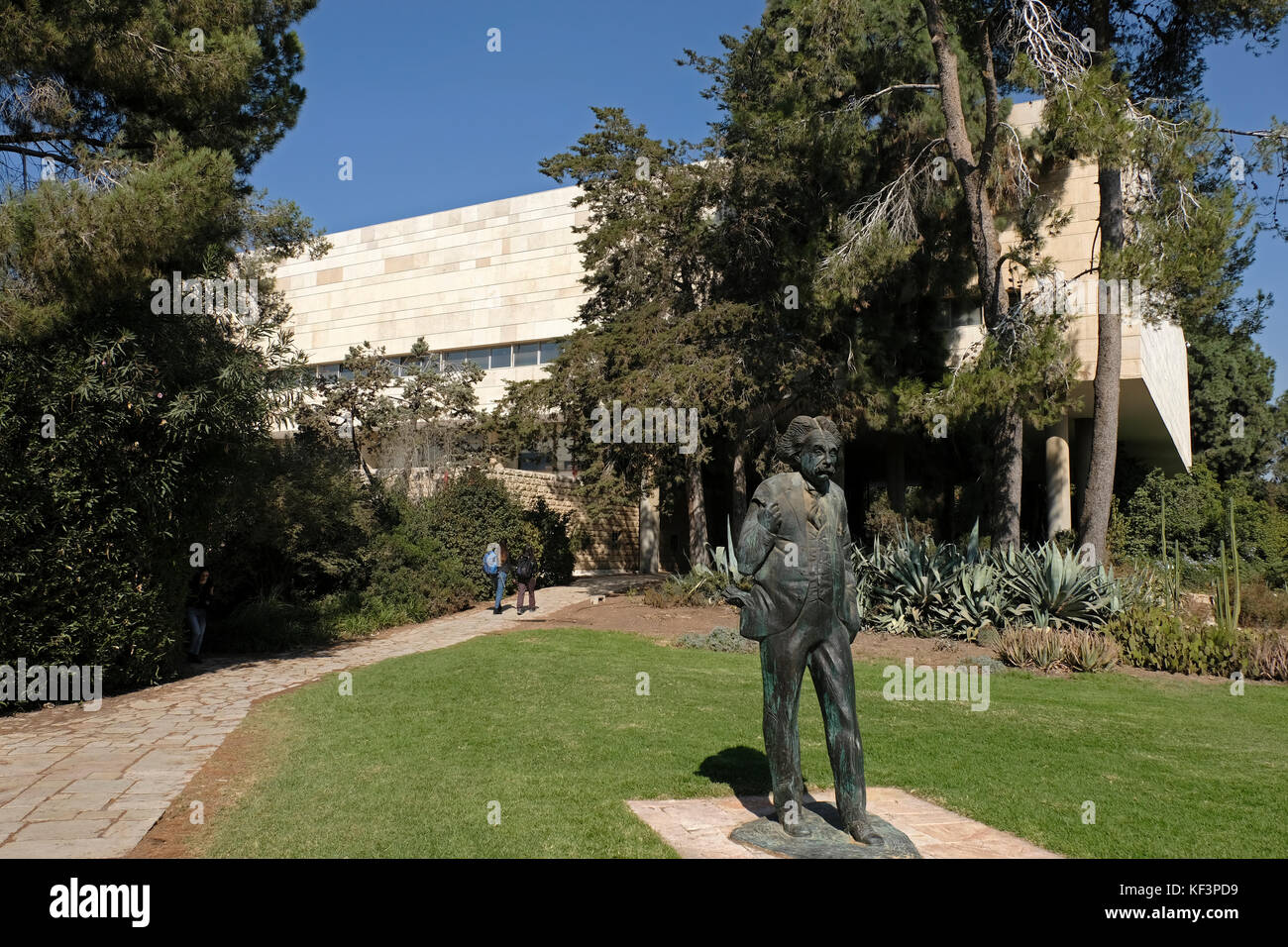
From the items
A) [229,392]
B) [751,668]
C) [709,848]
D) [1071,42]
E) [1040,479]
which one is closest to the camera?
[709,848]

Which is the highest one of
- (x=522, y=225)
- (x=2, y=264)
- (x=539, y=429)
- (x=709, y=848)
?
(x=522, y=225)

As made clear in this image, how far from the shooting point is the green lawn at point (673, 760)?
18.0 ft

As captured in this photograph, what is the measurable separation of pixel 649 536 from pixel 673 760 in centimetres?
2206

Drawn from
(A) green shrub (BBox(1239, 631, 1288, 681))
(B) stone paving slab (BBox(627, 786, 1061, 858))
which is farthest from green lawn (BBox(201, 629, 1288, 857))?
(A) green shrub (BBox(1239, 631, 1288, 681))

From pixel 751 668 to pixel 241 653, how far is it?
872 centimetres

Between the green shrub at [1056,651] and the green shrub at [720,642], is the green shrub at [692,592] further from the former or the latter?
the green shrub at [1056,651]

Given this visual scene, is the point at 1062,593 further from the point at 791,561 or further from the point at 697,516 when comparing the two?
the point at 791,561

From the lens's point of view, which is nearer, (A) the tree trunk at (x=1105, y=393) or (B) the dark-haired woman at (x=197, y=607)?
(B) the dark-haired woman at (x=197, y=607)

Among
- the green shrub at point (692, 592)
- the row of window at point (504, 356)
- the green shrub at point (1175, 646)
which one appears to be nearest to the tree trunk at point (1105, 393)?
the green shrub at point (1175, 646)

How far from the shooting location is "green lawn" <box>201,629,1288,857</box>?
548 centimetres

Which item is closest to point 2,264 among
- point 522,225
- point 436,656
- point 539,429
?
point 436,656

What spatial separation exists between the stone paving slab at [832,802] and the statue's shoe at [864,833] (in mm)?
267
